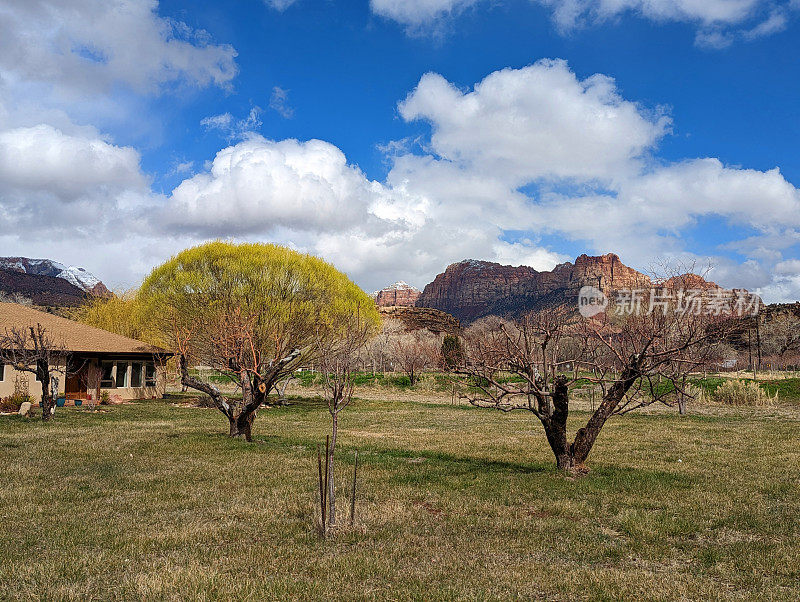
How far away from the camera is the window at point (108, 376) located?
35.2 metres

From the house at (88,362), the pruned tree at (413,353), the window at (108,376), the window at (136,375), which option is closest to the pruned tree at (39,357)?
the house at (88,362)

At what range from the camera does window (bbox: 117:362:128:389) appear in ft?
118

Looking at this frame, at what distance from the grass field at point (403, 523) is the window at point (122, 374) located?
19.2 meters

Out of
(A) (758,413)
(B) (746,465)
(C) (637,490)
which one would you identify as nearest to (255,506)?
(C) (637,490)

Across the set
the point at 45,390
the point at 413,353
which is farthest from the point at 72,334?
the point at 413,353

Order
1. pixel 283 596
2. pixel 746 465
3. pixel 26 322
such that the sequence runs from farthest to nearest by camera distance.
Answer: pixel 26 322 → pixel 746 465 → pixel 283 596

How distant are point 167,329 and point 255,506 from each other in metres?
24.7

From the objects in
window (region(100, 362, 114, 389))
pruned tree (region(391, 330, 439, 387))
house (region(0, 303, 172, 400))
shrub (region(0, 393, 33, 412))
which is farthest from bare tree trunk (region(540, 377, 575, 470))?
pruned tree (region(391, 330, 439, 387))

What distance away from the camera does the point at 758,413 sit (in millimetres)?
30078

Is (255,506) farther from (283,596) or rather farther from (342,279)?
(342,279)

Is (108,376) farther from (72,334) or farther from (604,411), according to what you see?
(604,411)

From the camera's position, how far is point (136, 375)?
36.8 metres

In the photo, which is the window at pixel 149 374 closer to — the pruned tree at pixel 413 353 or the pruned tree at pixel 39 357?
the pruned tree at pixel 39 357

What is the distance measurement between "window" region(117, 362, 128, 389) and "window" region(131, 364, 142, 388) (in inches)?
19.2
